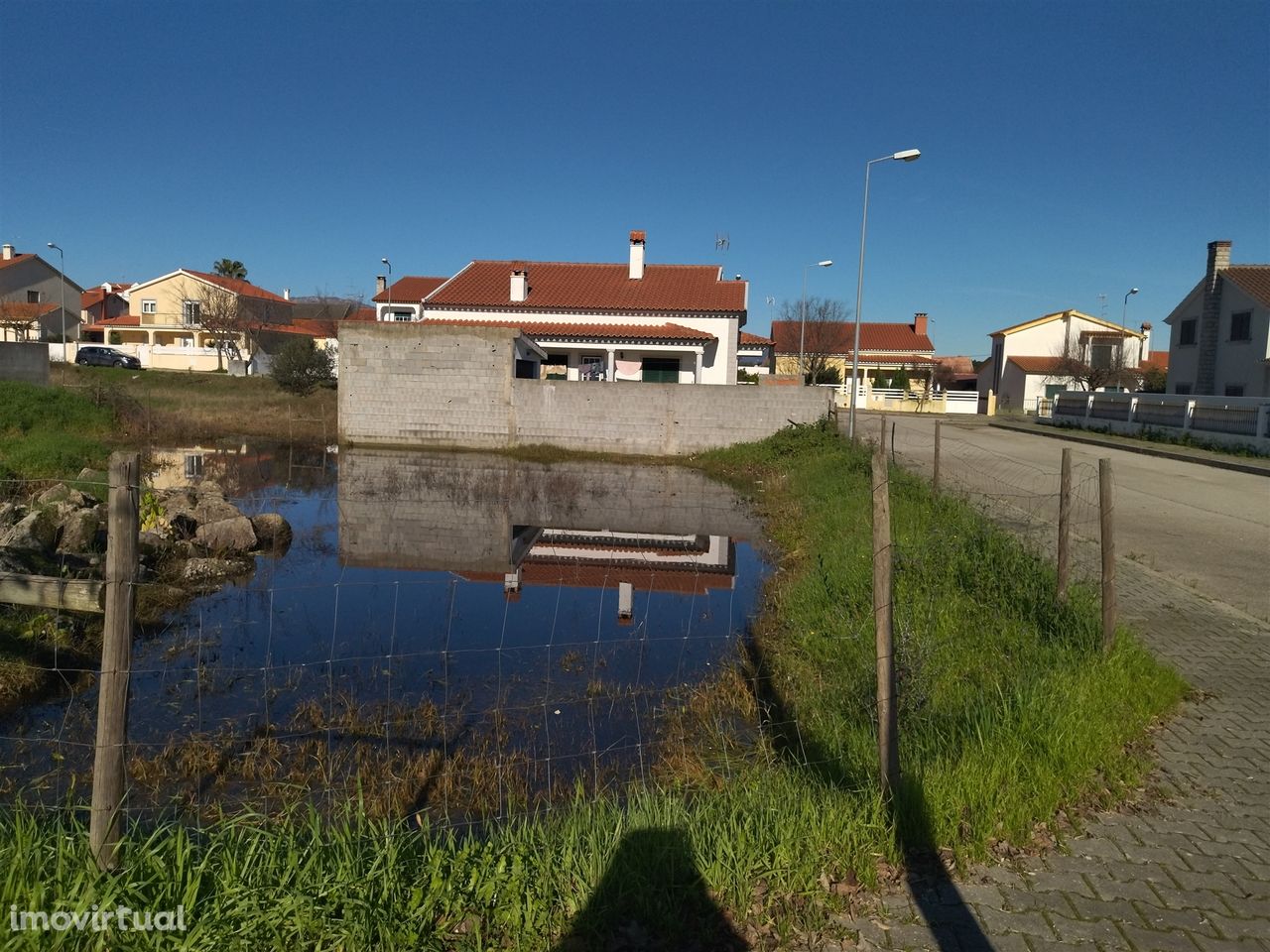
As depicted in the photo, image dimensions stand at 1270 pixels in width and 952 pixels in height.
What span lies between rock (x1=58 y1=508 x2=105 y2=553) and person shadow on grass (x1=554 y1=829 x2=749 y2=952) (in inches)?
358

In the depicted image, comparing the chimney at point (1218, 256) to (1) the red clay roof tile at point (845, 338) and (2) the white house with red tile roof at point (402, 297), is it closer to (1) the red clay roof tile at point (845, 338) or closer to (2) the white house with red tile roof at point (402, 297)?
(1) the red clay roof tile at point (845, 338)

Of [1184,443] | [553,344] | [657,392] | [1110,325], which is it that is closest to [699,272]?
[553,344]

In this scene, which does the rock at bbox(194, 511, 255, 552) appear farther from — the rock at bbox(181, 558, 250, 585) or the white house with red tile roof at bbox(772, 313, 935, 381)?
the white house with red tile roof at bbox(772, 313, 935, 381)

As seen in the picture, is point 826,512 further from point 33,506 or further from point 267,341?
point 267,341

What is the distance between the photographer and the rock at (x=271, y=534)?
11938 millimetres

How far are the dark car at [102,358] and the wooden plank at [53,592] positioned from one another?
4548 centimetres

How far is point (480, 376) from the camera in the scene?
25.6m

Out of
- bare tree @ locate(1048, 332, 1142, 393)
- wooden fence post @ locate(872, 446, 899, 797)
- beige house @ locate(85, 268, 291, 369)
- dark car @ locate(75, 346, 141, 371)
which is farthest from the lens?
beige house @ locate(85, 268, 291, 369)

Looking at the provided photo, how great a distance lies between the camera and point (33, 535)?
942 centimetres

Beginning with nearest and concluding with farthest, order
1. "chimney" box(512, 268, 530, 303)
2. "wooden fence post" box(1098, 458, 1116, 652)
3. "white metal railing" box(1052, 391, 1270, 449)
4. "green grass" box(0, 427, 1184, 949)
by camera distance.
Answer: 1. "green grass" box(0, 427, 1184, 949)
2. "wooden fence post" box(1098, 458, 1116, 652)
3. "white metal railing" box(1052, 391, 1270, 449)
4. "chimney" box(512, 268, 530, 303)

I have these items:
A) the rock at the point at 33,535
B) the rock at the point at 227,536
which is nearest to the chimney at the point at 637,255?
the rock at the point at 227,536

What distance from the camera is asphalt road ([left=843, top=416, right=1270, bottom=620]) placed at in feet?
31.4

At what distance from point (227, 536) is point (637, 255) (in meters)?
29.4

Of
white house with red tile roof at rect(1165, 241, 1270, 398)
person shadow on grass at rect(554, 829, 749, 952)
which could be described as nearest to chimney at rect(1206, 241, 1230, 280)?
white house with red tile roof at rect(1165, 241, 1270, 398)
